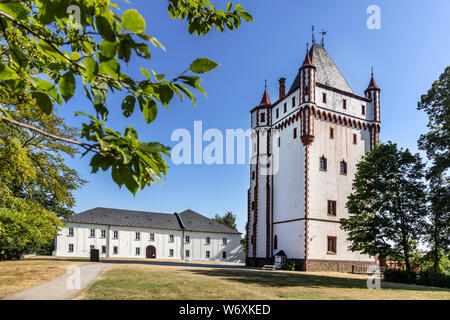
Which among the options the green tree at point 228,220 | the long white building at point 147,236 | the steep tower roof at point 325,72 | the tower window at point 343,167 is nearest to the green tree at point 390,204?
the tower window at point 343,167

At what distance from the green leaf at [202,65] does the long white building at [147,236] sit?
54571 mm

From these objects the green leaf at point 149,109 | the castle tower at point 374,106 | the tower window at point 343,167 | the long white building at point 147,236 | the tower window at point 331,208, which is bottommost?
the long white building at point 147,236

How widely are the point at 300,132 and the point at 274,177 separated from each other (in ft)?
20.8

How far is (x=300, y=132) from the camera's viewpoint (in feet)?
111

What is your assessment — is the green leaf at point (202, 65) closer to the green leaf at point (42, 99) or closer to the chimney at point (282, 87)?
the green leaf at point (42, 99)

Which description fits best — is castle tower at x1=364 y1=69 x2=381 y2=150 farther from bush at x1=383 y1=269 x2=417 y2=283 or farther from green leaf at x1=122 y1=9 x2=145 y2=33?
green leaf at x1=122 y1=9 x2=145 y2=33

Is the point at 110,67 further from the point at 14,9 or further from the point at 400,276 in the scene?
the point at 400,276

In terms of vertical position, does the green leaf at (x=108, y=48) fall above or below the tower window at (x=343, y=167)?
below

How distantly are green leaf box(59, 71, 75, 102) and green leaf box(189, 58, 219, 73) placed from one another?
0.77m

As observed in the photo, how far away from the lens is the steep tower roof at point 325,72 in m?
36.6

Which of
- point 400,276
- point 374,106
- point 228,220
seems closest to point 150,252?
point 228,220

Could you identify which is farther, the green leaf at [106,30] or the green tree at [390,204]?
the green tree at [390,204]
